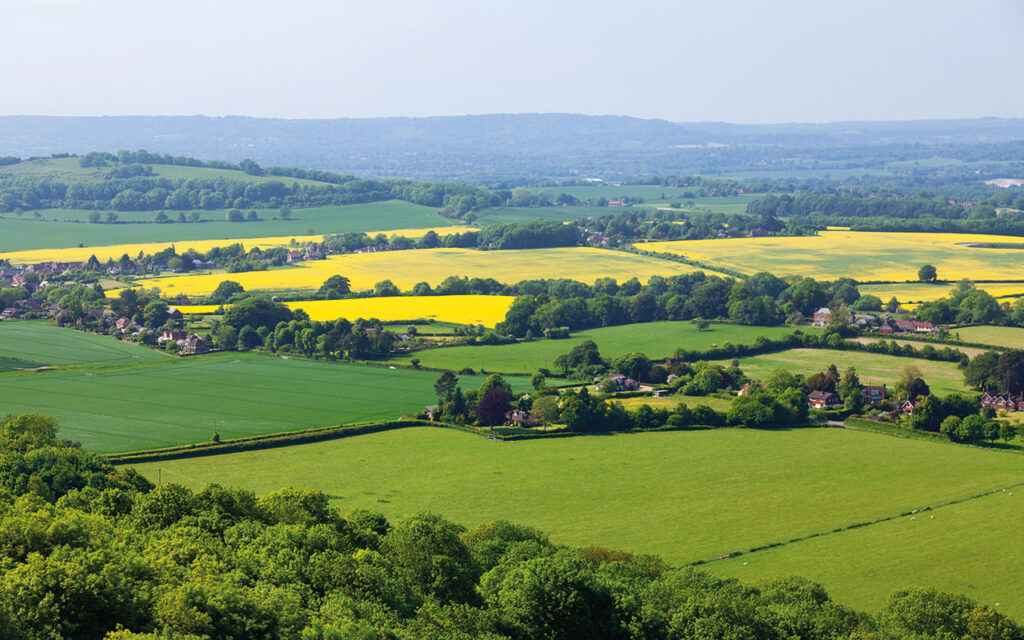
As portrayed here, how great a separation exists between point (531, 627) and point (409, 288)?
69173 mm

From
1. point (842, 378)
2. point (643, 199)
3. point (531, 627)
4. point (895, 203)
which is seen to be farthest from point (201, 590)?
point (643, 199)

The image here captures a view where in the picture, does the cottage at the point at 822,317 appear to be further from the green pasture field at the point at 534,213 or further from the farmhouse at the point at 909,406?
the green pasture field at the point at 534,213

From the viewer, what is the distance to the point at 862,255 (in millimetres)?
115562

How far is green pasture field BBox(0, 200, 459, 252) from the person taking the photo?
125438mm

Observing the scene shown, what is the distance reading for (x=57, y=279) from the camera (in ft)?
319

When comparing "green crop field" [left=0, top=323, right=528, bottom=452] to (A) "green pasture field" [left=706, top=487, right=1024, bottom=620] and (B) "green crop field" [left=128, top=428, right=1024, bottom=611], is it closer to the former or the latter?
(B) "green crop field" [left=128, top=428, right=1024, bottom=611]

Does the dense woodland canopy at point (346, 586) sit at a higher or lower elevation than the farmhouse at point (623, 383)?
higher

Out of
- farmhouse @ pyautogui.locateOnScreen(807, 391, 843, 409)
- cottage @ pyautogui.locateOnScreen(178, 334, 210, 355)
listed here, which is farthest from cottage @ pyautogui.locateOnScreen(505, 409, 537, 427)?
cottage @ pyautogui.locateOnScreen(178, 334, 210, 355)

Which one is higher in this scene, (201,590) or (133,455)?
(201,590)

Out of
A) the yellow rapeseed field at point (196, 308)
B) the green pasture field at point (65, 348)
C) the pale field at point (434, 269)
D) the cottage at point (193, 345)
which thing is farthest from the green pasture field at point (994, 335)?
the yellow rapeseed field at point (196, 308)

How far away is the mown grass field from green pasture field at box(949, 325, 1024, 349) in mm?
31017

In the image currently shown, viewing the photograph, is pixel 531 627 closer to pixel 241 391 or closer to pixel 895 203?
pixel 241 391

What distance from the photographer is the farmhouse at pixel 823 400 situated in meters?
56.7

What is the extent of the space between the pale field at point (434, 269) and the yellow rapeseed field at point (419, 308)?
7.09 metres
